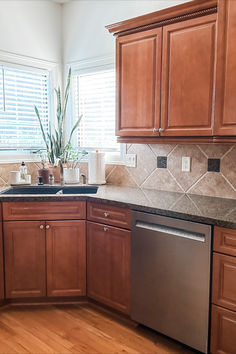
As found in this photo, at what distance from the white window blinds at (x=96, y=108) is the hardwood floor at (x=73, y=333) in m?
1.50

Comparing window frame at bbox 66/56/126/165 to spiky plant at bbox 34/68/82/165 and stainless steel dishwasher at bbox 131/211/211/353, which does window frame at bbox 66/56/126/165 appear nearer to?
spiky plant at bbox 34/68/82/165

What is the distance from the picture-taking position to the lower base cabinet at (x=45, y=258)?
2451 mm

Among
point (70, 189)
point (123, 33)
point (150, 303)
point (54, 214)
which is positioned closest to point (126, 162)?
point (70, 189)

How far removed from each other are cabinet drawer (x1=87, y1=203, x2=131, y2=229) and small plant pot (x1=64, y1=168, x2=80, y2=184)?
608mm

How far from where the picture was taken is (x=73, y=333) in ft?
7.26

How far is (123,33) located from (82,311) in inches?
86.1

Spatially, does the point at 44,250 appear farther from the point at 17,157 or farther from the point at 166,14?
Result: the point at 166,14

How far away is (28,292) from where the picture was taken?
2518 mm

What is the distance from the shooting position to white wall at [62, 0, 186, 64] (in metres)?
2.72

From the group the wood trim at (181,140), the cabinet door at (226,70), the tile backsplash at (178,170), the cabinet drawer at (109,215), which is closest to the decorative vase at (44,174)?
the tile backsplash at (178,170)

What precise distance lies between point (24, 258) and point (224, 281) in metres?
1.52

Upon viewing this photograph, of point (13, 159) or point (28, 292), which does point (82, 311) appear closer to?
point (28, 292)

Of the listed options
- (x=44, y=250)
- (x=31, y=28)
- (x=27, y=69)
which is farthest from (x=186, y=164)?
(x=31, y=28)

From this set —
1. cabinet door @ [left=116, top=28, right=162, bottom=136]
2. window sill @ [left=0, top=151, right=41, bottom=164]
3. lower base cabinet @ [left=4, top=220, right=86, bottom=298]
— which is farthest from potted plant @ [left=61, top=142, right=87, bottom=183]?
cabinet door @ [left=116, top=28, right=162, bottom=136]
